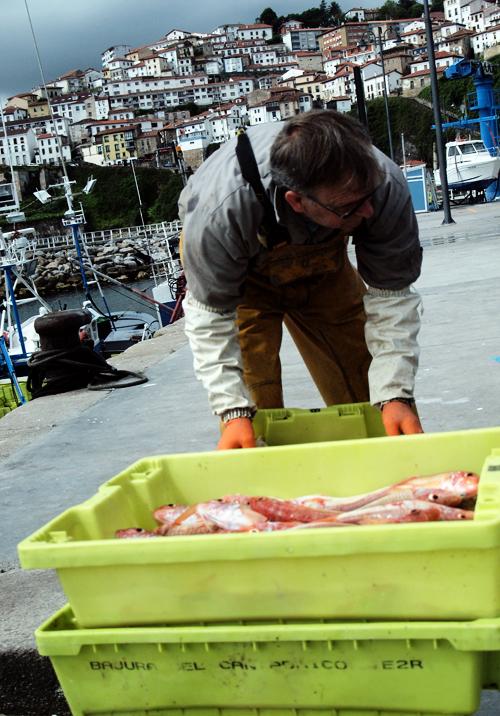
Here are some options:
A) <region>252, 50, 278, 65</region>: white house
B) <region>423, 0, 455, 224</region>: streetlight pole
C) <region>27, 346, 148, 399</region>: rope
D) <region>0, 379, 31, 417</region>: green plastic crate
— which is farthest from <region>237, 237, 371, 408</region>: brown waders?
<region>252, 50, 278, 65</region>: white house

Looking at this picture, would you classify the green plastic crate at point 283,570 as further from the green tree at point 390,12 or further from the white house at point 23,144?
the green tree at point 390,12

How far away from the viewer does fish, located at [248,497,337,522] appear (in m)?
2.30

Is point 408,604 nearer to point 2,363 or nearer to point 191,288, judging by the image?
→ point 191,288

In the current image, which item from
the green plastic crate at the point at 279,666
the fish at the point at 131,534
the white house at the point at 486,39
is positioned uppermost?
the white house at the point at 486,39

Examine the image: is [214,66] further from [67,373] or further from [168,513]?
[168,513]

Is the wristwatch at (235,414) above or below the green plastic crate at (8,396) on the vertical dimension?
above

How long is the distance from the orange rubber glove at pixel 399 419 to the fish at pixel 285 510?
2.46 feet

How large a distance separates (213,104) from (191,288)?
7348 inches

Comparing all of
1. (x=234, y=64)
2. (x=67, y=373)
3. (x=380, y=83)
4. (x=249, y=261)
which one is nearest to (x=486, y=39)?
(x=380, y=83)

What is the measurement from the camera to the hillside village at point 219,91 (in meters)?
141

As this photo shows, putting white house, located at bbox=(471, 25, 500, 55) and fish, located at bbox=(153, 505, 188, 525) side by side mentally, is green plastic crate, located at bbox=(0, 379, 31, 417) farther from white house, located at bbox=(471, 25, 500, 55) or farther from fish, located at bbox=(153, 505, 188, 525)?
white house, located at bbox=(471, 25, 500, 55)

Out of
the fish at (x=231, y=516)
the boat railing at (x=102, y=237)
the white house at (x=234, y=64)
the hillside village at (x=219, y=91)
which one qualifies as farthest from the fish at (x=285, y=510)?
the white house at (x=234, y=64)

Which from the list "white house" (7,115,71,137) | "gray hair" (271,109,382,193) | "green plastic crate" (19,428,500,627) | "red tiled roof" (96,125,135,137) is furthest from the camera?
"white house" (7,115,71,137)

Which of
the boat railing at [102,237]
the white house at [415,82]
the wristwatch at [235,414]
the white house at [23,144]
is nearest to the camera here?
the wristwatch at [235,414]
